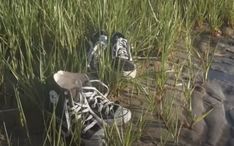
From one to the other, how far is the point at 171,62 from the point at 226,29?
34.2 inches

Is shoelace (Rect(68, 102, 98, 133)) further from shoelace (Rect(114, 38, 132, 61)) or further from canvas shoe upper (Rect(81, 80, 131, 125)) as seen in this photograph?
shoelace (Rect(114, 38, 132, 61))

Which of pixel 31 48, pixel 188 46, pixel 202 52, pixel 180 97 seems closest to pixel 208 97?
pixel 180 97

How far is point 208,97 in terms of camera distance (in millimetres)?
2873

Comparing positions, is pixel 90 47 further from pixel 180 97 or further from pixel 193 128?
pixel 193 128

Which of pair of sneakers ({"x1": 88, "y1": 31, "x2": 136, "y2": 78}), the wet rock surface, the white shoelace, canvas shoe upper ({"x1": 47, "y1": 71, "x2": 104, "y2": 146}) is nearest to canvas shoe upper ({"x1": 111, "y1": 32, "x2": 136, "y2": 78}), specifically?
pair of sneakers ({"x1": 88, "y1": 31, "x2": 136, "y2": 78})

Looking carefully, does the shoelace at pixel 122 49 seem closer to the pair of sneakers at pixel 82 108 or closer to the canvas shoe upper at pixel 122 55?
the canvas shoe upper at pixel 122 55

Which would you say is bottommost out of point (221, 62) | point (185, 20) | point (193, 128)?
point (193, 128)

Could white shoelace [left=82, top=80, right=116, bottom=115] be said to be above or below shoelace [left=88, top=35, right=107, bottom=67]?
below

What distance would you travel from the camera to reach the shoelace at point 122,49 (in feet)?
9.29

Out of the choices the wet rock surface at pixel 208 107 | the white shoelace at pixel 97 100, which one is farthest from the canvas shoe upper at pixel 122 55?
the white shoelace at pixel 97 100

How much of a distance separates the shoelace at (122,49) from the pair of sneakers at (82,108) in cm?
45

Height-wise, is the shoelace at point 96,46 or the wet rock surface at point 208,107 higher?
the shoelace at point 96,46

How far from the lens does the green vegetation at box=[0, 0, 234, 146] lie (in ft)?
8.20

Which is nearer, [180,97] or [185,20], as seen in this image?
[180,97]
